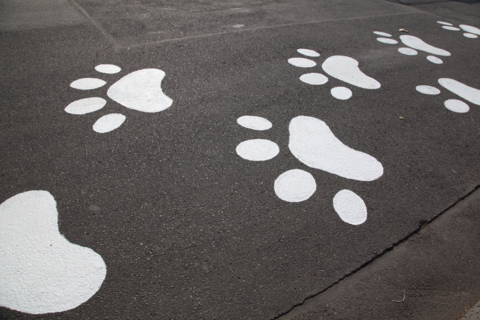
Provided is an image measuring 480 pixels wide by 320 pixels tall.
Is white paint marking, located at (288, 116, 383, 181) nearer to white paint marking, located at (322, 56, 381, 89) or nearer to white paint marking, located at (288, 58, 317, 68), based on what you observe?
white paint marking, located at (322, 56, 381, 89)

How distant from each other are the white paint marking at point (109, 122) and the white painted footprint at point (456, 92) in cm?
258

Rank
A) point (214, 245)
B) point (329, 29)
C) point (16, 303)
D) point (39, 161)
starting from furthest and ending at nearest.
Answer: point (329, 29)
point (39, 161)
point (214, 245)
point (16, 303)

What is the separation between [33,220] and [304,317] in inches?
52.9

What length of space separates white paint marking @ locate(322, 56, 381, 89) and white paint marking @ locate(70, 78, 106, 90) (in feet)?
6.60

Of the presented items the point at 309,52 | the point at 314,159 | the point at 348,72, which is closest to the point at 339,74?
the point at 348,72

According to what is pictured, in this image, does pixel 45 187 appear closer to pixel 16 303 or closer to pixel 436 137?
pixel 16 303

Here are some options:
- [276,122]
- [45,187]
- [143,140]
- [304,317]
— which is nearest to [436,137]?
[276,122]

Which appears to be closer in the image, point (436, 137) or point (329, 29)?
point (436, 137)

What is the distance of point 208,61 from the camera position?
11.1 ft

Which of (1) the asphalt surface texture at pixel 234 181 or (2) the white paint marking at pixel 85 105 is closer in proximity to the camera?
(1) the asphalt surface texture at pixel 234 181

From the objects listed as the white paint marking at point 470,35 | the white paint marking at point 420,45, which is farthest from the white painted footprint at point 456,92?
the white paint marking at point 470,35

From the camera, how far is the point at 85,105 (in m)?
2.62

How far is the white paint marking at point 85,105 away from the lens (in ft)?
8.38

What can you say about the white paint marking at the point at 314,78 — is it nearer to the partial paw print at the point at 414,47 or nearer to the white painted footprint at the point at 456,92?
the white painted footprint at the point at 456,92
